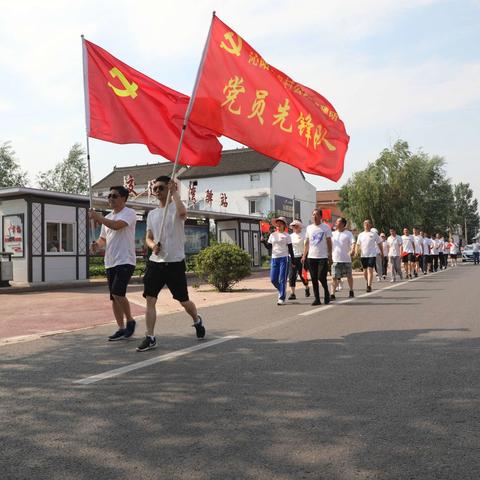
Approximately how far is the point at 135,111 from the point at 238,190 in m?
49.7

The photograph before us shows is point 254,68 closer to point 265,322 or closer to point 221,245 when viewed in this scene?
point 265,322

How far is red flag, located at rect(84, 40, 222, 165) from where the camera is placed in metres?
7.07

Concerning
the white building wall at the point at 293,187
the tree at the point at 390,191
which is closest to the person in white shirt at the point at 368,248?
the tree at the point at 390,191

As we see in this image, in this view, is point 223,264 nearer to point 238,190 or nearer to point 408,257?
point 408,257

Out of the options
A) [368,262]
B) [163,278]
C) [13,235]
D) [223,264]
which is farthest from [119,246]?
[13,235]

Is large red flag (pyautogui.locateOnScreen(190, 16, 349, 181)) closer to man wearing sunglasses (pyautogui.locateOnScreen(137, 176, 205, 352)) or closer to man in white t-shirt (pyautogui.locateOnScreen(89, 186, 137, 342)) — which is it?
man wearing sunglasses (pyautogui.locateOnScreen(137, 176, 205, 352))

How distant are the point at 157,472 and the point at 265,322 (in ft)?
19.0

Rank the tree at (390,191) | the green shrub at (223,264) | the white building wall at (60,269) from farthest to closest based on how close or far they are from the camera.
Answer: the tree at (390,191)
the white building wall at (60,269)
the green shrub at (223,264)

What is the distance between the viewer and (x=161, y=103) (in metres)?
7.46

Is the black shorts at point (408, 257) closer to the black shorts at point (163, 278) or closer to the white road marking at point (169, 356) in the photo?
the white road marking at point (169, 356)

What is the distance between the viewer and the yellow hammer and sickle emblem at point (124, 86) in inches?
284

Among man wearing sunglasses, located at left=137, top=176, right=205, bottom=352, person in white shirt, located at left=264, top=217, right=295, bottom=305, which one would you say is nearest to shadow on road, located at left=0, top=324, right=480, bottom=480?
man wearing sunglasses, located at left=137, top=176, right=205, bottom=352

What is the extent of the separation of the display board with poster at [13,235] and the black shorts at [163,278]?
1525 cm

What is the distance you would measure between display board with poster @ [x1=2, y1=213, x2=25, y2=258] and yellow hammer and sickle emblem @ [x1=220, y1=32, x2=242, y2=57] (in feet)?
48.1
